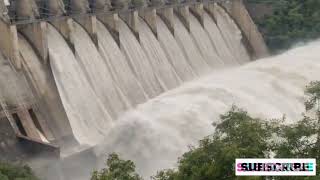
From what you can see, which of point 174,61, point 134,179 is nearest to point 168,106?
point 174,61

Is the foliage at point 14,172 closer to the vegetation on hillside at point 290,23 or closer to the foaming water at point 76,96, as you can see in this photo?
the foaming water at point 76,96

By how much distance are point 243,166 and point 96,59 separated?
1733cm

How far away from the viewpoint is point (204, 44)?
3825 centimetres

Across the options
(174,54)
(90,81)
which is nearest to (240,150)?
(90,81)

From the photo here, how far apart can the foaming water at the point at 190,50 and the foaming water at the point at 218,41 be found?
2.31 m

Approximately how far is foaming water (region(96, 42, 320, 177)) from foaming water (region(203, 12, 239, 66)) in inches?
171

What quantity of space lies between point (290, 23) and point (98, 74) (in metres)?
21.6

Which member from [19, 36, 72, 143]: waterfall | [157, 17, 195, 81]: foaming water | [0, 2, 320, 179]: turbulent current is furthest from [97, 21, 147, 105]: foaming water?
[157, 17, 195, 81]: foaming water

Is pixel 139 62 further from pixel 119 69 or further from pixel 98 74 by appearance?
pixel 98 74

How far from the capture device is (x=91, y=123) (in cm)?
Answer: 2622

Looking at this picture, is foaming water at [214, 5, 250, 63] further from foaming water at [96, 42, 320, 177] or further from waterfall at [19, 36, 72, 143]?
waterfall at [19, 36, 72, 143]

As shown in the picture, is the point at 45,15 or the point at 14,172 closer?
the point at 14,172

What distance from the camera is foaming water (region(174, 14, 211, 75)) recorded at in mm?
36438

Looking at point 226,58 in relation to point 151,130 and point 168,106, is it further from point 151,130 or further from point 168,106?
point 151,130
